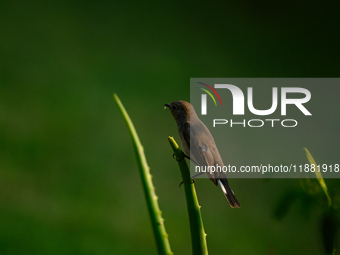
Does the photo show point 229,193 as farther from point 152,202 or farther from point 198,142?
point 152,202

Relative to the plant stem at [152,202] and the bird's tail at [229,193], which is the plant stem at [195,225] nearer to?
the plant stem at [152,202]

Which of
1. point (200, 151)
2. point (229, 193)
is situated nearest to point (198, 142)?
point (200, 151)

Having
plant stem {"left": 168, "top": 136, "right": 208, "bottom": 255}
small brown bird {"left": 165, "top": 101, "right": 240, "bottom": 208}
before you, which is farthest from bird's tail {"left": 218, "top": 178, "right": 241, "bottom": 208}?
plant stem {"left": 168, "top": 136, "right": 208, "bottom": 255}

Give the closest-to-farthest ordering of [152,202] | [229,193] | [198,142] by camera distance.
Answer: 1. [152,202]
2. [229,193]
3. [198,142]

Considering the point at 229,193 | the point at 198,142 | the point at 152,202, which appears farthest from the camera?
the point at 198,142

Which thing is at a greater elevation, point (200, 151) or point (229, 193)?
point (200, 151)

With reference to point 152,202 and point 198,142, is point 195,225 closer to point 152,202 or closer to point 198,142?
point 152,202

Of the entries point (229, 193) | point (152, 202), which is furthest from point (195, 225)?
point (229, 193)

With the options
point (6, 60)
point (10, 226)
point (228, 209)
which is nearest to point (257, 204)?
point (228, 209)

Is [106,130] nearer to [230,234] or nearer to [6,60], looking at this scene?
[6,60]

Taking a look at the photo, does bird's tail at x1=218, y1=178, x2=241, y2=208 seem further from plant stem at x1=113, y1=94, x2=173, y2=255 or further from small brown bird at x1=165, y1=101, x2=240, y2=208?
plant stem at x1=113, y1=94, x2=173, y2=255

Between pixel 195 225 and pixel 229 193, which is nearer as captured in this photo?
pixel 195 225
